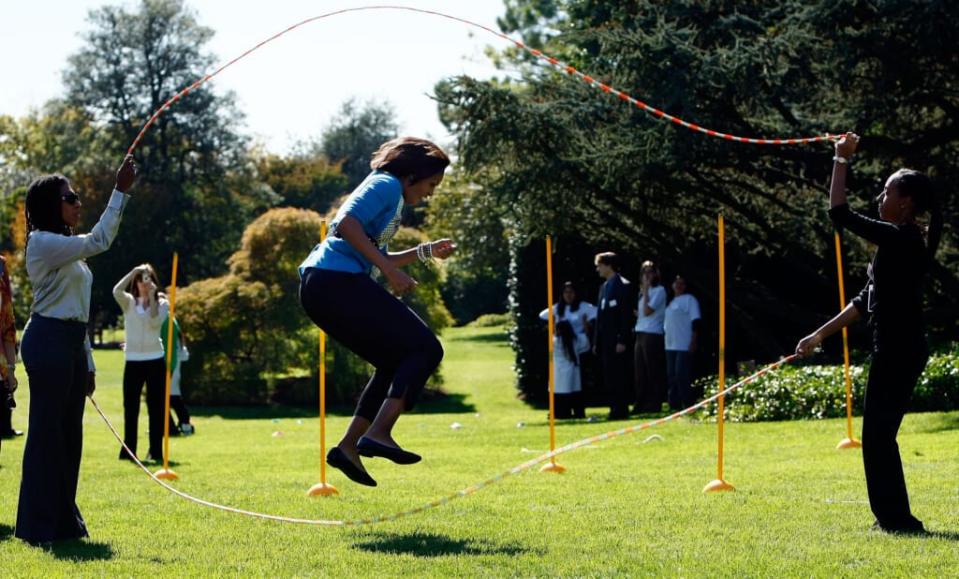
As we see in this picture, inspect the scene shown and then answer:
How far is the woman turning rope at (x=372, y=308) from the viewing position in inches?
253

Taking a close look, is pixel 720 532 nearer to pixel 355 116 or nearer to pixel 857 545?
Result: pixel 857 545

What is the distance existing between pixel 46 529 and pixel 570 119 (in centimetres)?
1247

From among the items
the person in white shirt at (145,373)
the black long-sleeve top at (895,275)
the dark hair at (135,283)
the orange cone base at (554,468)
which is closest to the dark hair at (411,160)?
the black long-sleeve top at (895,275)

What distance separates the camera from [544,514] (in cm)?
777

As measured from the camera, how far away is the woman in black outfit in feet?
21.5

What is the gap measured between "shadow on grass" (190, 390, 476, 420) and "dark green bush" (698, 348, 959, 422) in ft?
32.7

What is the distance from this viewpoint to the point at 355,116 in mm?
90750

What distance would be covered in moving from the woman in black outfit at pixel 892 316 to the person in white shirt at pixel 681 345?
423 inches

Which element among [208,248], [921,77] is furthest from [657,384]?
[208,248]

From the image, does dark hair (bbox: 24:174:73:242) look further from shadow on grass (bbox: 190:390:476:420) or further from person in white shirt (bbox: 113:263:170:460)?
shadow on grass (bbox: 190:390:476:420)

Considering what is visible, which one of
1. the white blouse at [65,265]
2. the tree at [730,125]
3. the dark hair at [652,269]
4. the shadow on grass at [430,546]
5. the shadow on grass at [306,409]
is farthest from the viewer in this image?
the shadow on grass at [306,409]

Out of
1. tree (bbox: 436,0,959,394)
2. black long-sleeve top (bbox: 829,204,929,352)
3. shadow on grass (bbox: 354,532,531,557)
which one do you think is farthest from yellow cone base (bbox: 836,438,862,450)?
shadow on grass (bbox: 354,532,531,557)

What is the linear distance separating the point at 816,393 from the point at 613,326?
3.27 meters

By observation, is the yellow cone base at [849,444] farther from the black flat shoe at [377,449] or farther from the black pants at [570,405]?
the black pants at [570,405]
